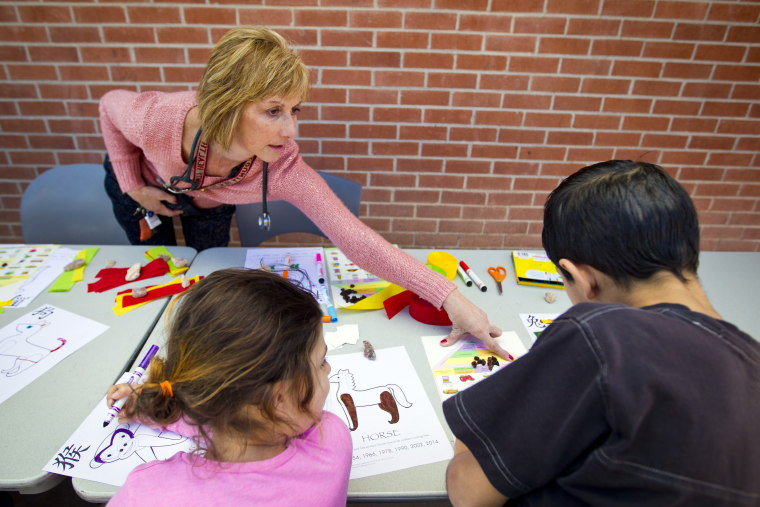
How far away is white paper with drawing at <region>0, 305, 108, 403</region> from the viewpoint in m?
1.14

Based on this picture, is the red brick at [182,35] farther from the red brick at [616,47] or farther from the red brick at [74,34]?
the red brick at [616,47]

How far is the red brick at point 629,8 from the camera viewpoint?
2.24 m

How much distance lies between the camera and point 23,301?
4.64 feet

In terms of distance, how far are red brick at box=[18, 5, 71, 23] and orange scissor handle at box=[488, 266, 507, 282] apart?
7.88 ft

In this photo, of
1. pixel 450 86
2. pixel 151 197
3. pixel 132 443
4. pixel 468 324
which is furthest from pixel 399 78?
pixel 132 443

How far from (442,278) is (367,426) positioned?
0.51 meters

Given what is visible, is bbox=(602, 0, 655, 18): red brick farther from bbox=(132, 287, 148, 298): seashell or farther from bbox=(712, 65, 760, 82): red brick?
bbox=(132, 287, 148, 298): seashell

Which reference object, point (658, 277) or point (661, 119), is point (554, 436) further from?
point (661, 119)

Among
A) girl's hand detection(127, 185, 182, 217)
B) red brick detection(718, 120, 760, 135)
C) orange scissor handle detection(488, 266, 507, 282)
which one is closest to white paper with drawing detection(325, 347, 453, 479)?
orange scissor handle detection(488, 266, 507, 282)

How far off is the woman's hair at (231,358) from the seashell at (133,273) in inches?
33.2

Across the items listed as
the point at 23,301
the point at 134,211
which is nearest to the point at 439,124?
the point at 134,211

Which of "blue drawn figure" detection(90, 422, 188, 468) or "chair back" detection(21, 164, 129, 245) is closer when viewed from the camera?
"blue drawn figure" detection(90, 422, 188, 468)

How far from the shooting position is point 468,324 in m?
1.27

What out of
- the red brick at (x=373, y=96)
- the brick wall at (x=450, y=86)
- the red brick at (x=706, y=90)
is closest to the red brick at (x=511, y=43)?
the brick wall at (x=450, y=86)
